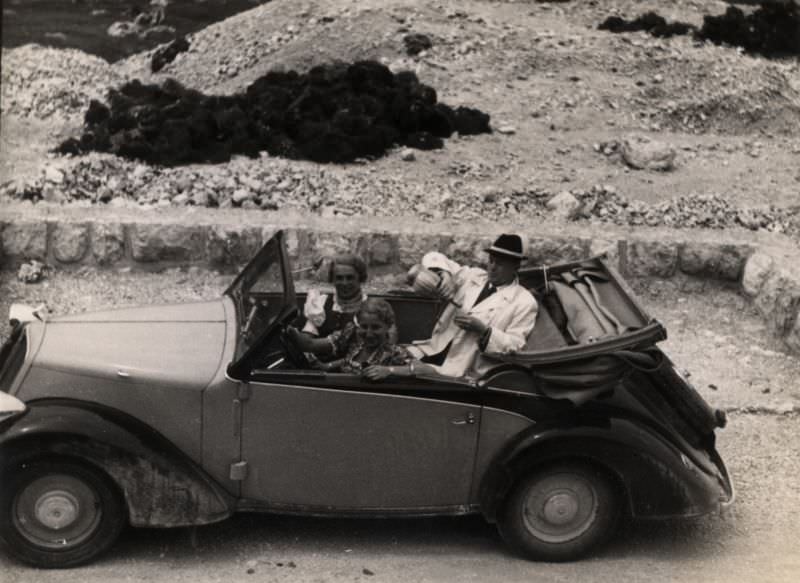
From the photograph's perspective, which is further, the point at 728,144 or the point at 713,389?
the point at 728,144

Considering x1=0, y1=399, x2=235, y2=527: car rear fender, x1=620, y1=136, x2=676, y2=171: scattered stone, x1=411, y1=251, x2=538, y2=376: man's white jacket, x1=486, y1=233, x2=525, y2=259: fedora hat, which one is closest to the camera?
x1=0, y1=399, x2=235, y2=527: car rear fender

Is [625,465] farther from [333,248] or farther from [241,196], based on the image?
[241,196]

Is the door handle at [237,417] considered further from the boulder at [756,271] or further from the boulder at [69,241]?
the boulder at [756,271]

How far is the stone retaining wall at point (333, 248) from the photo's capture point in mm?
8375

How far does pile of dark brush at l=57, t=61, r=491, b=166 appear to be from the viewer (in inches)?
382

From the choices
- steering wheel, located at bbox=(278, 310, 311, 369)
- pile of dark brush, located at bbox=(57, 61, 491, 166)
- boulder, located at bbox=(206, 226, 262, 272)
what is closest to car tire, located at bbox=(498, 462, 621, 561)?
steering wheel, located at bbox=(278, 310, 311, 369)

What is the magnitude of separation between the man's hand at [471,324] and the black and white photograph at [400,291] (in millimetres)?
13

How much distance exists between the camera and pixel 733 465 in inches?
232

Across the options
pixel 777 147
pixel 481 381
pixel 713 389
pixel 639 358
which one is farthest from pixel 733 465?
pixel 777 147

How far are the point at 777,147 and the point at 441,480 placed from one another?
7.42m

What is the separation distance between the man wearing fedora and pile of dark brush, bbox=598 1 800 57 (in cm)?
595

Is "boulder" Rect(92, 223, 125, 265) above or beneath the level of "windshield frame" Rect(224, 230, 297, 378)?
beneath

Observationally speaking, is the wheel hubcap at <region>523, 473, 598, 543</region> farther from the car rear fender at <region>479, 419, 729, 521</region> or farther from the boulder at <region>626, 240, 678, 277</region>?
the boulder at <region>626, 240, 678, 277</region>

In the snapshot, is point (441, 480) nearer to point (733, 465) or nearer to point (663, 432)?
point (663, 432)
